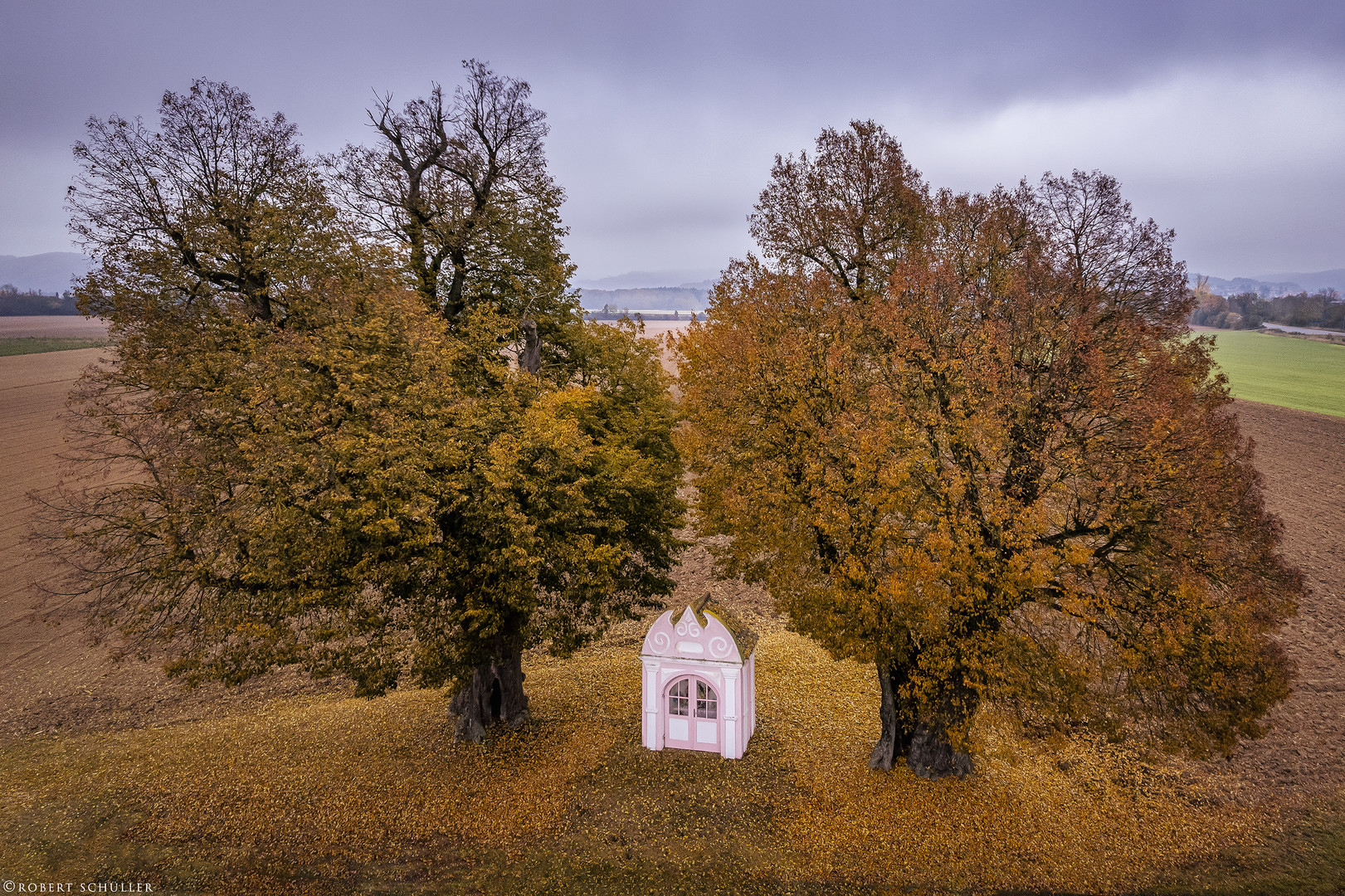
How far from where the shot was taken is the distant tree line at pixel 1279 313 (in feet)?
304

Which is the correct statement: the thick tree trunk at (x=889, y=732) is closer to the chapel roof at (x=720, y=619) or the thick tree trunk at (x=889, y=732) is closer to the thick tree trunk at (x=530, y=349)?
the chapel roof at (x=720, y=619)

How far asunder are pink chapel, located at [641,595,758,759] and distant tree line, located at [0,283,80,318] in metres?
110

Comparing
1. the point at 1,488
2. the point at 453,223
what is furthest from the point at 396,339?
the point at 1,488

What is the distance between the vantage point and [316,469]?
13.6m

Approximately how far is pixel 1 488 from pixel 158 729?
2474 cm

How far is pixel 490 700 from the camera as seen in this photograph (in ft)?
61.5

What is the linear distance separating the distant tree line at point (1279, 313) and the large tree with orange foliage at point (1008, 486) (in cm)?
9960

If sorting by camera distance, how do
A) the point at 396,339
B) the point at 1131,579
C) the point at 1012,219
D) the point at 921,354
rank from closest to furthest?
Result: the point at 1131,579 → the point at 921,354 → the point at 396,339 → the point at 1012,219

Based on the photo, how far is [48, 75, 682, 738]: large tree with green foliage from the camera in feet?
45.5

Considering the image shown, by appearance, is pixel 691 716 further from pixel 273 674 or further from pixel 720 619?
pixel 273 674

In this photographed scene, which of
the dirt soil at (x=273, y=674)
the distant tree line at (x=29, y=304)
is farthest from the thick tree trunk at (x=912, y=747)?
the distant tree line at (x=29, y=304)

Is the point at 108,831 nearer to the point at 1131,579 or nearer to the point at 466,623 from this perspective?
the point at 466,623

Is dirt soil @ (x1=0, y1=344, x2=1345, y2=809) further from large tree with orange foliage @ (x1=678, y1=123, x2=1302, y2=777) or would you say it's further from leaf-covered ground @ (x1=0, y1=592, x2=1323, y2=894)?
large tree with orange foliage @ (x1=678, y1=123, x2=1302, y2=777)

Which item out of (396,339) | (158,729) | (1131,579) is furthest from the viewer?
(158,729)
